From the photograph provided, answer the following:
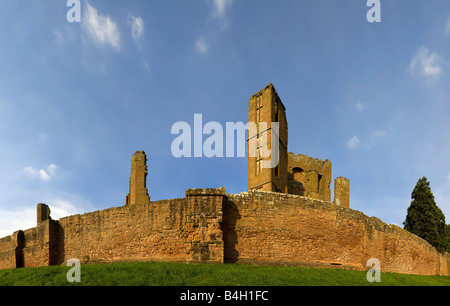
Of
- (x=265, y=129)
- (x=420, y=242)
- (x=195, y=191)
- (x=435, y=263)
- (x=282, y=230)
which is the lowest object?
(x=435, y=263)

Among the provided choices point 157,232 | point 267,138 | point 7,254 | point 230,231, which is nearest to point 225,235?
point 230,231

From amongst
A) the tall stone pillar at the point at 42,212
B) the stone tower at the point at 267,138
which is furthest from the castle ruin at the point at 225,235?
the stone tower at the point at 267,138

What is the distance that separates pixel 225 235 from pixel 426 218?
64.8 ft

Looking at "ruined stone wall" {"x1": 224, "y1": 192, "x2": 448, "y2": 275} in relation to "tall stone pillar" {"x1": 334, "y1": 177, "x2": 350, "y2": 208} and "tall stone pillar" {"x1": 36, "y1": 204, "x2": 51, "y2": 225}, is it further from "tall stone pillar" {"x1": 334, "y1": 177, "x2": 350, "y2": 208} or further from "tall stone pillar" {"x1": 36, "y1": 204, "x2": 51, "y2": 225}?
"tall stone pillar" {"x1": 36, "y1": 204, "x2": 51, "y2": 225}

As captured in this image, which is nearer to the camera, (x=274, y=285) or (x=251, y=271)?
(x=274, y=285)

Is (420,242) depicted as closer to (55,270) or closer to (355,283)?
(355,283)

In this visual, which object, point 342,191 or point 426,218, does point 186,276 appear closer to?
point 342,191

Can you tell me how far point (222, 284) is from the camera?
9547 millimetres

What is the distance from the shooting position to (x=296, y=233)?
46.0 feet

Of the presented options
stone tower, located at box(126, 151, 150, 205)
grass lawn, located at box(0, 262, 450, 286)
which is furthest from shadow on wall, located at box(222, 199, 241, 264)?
stone tower, located at box(126, 151, 150, 205)

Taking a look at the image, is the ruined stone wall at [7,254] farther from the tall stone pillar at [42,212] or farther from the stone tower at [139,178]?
the stone tower at [139,178]

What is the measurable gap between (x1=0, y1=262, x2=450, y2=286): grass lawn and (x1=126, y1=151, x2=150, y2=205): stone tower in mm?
10997
